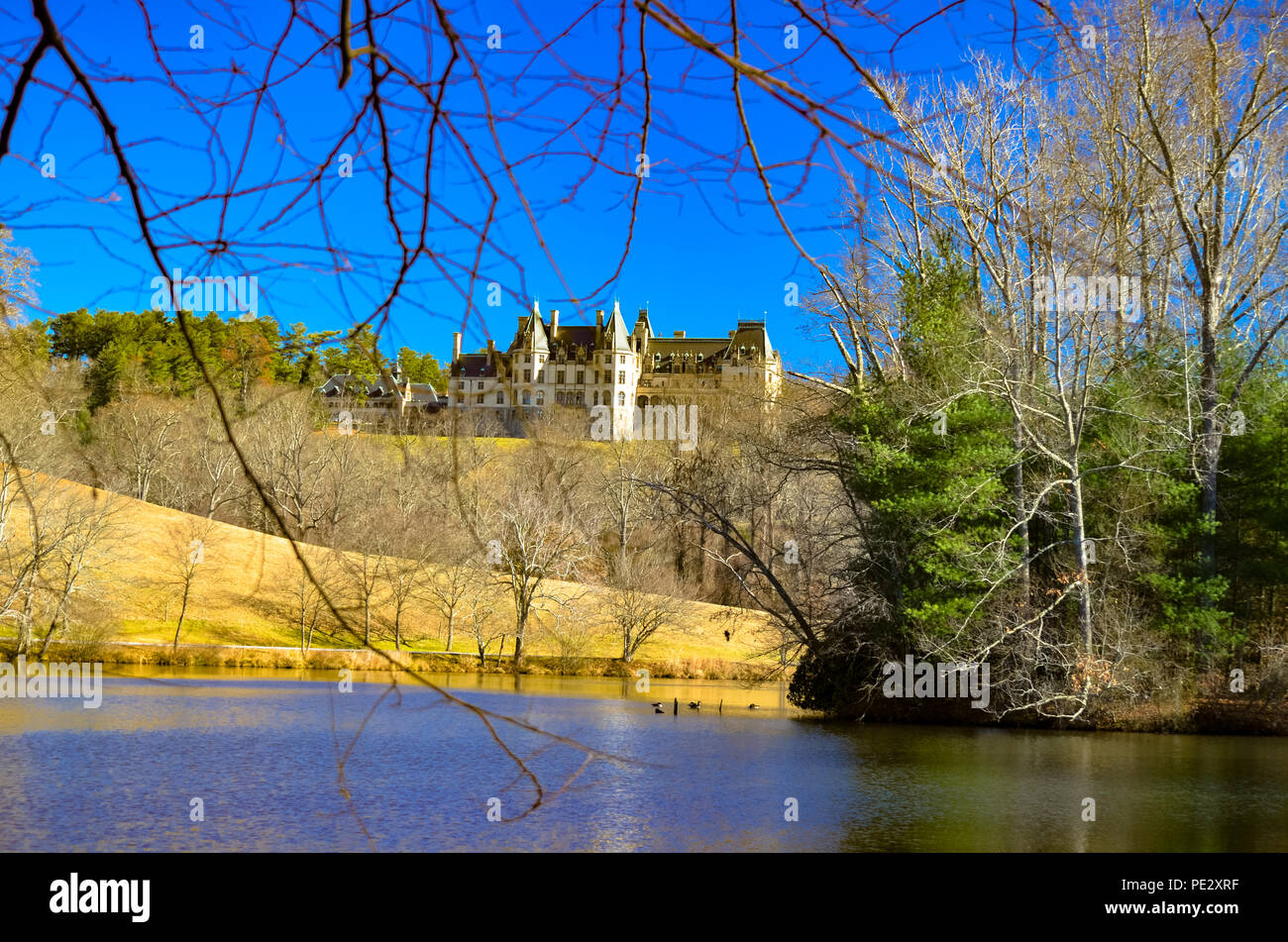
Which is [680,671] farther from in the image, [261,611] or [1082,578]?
[1082,578]

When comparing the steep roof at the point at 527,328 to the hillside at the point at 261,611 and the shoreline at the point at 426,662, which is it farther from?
the hillside at the point at 261,611

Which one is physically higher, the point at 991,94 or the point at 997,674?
the point at 991,94

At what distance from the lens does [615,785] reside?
21.7 metres

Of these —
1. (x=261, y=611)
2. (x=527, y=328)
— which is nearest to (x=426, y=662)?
(x=261, y=611)

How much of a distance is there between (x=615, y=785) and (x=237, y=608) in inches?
1178

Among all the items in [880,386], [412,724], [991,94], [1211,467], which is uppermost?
[991,94]

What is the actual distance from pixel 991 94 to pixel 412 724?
72.3 ft

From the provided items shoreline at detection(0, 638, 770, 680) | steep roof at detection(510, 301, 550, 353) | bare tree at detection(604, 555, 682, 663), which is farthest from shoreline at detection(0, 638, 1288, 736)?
steep roof at detection(510, 301, 550, 353)

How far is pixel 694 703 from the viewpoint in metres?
33.2

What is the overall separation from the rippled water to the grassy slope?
14430 millimetres

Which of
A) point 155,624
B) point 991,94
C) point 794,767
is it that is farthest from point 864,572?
point 155,624

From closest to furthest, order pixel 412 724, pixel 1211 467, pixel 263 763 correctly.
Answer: pixel 263 763 → pixel 1211 467 → pixel 412 724

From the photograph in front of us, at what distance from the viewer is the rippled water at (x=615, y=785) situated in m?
15.8

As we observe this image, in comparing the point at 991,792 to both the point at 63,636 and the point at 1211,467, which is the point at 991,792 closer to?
the point at 1211,467
